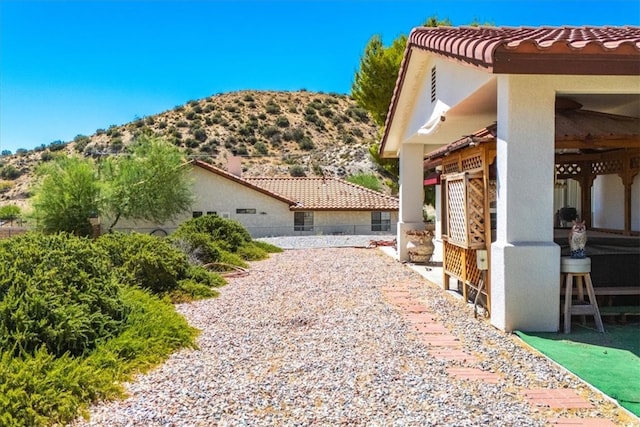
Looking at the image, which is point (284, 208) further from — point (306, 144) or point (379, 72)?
point (306, 144)

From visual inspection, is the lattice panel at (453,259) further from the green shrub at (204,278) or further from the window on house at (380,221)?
the window on house at (380,221)

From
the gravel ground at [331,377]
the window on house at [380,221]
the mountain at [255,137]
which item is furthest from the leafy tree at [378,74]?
the mountain at [255,137]

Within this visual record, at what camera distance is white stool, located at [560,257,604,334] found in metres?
6.60

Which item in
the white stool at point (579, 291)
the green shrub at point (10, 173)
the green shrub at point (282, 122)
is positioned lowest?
the white stool at point (579, 291)

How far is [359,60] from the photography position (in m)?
21.8

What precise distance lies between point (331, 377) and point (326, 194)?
1152 inches

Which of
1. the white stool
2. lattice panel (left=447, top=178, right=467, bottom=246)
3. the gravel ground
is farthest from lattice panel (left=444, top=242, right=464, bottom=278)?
Answer: the white stool

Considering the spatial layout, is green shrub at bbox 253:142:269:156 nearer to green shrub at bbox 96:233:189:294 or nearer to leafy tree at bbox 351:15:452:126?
leafy tree at bbox 351:15:452:126

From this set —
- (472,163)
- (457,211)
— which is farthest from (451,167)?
(457,211)

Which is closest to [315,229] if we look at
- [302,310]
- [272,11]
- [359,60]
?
[359,60]

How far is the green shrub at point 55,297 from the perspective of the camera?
211 inches

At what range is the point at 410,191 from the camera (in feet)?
49.4

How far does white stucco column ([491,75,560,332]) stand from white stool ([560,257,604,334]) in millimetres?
125

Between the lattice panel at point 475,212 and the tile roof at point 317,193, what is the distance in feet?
79.8
